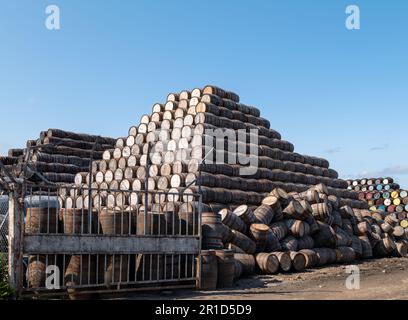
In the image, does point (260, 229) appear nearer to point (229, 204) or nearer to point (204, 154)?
point (229, 204)

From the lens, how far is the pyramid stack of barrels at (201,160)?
765 inches

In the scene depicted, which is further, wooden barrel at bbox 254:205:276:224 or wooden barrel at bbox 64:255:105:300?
wooden barrel at bbox 254:205:276:224

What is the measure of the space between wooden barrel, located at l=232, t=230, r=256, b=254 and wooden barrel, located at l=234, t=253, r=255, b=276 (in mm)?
448

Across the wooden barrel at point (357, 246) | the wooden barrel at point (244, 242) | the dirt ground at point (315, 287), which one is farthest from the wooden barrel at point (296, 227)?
the wooden barrel at point (357, 246)

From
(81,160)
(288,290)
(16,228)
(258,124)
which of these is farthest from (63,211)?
(81,160)

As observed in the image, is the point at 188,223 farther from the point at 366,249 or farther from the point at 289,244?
the point at 366,249

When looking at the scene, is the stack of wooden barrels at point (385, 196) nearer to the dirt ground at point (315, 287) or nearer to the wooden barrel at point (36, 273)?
A: the dirt ground at point (315, 287)

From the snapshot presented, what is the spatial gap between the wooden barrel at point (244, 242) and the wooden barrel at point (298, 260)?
52.2 inches

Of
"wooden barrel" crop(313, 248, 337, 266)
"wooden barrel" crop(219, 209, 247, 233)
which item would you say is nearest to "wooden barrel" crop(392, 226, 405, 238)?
"wooden barrel" crop(313, 248, 337, 266)

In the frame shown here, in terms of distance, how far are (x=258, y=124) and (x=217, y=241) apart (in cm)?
1252

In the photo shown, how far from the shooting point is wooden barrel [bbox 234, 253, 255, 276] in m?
14.6

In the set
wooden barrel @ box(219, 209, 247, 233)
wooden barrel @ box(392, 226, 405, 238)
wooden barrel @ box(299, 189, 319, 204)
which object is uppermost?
wooden barrel @ box(299, 189, 319, 204)

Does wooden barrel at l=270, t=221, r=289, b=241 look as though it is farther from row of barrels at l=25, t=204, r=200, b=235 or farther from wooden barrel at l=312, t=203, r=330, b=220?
row of barrels at l=25, t=204, r=200, b=235
